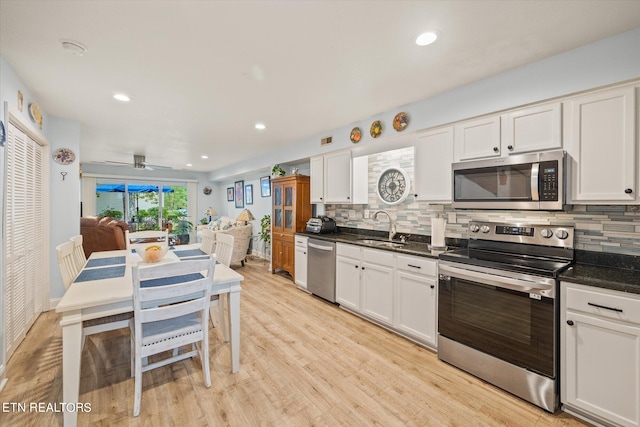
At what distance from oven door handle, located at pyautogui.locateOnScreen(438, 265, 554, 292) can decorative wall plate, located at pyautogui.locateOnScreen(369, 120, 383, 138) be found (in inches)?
67.2


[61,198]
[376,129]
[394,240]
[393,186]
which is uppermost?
[376,129]

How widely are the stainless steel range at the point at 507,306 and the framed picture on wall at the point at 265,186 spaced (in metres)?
4.90

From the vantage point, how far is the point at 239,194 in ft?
26.6

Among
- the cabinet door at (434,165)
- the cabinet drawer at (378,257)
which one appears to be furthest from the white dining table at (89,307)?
the cabinet door at (434,165)

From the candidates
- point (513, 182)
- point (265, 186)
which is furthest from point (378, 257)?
point (265, 186)

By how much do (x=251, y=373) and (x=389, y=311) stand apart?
1452 millimetres

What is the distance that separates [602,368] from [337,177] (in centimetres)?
305

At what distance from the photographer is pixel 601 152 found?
1846 mm

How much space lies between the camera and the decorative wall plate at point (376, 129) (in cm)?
328

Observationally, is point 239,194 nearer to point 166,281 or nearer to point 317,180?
point 317,180

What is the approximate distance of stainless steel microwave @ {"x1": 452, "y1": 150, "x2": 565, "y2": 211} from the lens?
6.46 ft

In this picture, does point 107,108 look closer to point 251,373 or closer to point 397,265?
point 251,373

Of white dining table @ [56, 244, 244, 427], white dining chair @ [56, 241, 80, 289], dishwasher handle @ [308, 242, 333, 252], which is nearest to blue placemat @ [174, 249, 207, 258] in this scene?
white dining table @ [56, 244, 244, 427]

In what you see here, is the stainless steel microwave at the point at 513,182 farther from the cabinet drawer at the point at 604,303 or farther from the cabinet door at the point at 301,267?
the cabinet door at the point at 301,267
